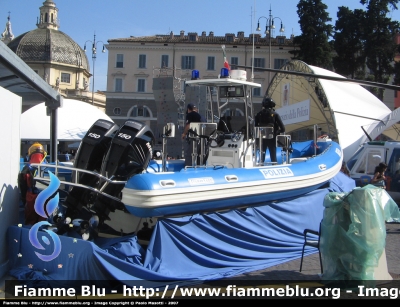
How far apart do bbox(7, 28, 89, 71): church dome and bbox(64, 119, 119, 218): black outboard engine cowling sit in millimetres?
71054

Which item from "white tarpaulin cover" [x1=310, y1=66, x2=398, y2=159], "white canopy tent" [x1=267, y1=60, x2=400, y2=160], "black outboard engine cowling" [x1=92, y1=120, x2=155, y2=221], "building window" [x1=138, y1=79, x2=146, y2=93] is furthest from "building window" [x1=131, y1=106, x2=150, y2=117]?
"black outboard engine cowling" [x1=92, y1=120, x2=155, y2=221]

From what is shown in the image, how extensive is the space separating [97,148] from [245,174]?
2189mm

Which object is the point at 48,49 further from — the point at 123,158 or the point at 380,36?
the point at 123,158

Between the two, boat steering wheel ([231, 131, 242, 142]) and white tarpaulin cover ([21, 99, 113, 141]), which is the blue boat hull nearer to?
boat steering wheel ([231, 131, 242, 142])

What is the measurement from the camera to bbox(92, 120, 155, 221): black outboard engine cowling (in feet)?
22.4

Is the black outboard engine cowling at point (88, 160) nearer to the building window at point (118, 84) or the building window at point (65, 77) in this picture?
the building window at point (118, 84)

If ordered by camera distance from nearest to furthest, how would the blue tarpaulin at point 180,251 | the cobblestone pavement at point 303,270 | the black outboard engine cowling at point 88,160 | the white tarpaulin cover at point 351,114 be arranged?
the blue tarpaulin at point 180,251 < the cobblestone pavement at point 303,270 < the black outboard engine cowling at point 88,160 < the white tarpaulin cover at point 351,114

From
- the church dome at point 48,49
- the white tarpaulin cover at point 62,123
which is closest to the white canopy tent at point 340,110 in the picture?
the white tarpaulin cover at point 62,123

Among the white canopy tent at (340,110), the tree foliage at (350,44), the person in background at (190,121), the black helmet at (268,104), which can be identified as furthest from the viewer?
the tree foliage at (350,44)

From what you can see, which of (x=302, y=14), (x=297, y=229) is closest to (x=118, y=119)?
(x=302, y=14)

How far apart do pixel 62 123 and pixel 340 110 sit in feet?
43.7

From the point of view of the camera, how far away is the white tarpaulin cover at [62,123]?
22.0 meters

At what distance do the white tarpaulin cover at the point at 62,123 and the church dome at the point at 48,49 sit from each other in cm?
5311
